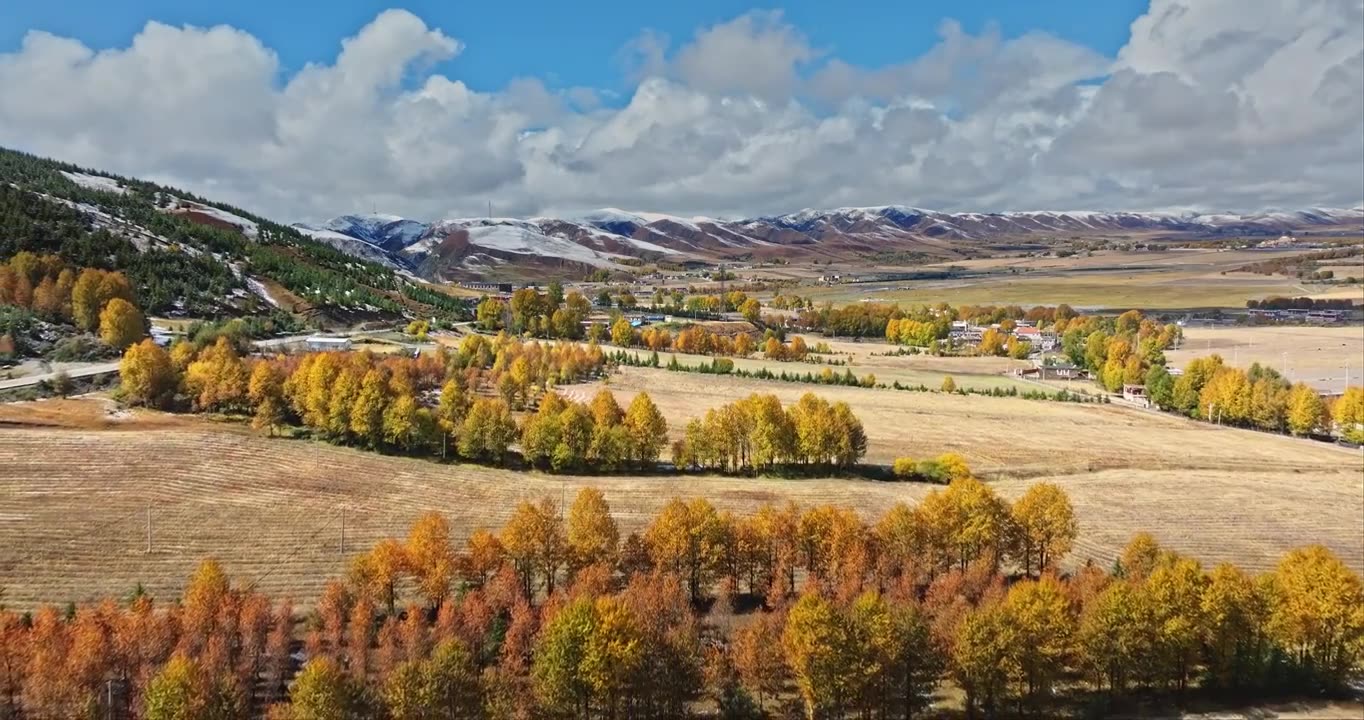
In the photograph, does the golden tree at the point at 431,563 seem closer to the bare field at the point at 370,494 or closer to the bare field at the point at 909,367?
the bare field at the point at 370,494

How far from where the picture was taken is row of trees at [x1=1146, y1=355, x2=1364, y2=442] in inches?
3425

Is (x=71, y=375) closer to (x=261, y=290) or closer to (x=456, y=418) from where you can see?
(x=456, y=418)

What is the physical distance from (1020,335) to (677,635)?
15298cm

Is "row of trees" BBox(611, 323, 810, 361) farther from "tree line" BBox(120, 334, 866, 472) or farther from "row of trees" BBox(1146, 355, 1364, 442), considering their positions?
"tree line" BBox(120, 334, 866, 472)

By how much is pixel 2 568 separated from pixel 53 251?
117209mm

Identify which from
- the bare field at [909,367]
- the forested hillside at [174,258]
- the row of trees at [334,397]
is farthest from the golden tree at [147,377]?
the bare field at [909,367]

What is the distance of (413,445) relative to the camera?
68.5 metres

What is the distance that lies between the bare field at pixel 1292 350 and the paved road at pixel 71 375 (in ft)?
487

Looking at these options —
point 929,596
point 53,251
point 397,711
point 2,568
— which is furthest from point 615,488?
point 53,251

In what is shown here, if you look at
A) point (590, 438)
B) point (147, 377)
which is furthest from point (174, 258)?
point (590, 438)

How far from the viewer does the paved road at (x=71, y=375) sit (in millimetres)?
74750

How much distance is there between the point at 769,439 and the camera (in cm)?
6612

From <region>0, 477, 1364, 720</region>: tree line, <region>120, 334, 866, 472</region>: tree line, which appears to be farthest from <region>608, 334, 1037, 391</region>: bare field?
<region>0, 477, 1364, 720</region>: tree line

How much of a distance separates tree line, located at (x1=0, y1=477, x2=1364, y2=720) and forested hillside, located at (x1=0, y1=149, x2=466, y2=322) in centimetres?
10781
